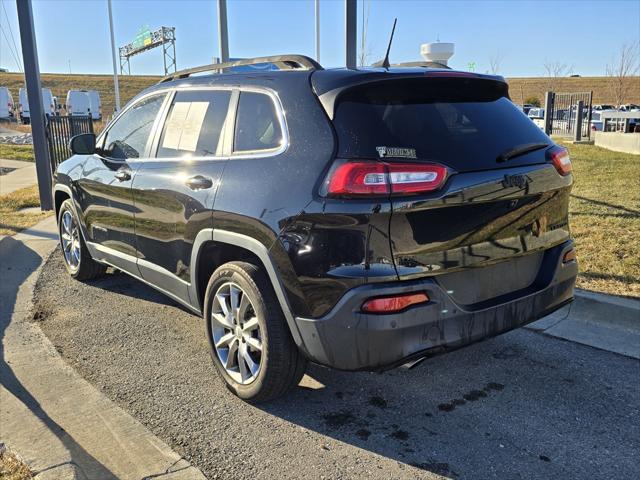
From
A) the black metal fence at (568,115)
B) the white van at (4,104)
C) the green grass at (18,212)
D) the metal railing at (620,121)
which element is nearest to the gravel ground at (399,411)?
the green grass at (18,212)

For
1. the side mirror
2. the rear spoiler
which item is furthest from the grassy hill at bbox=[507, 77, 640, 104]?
the rear spoiler

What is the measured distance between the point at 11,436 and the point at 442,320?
221 cm

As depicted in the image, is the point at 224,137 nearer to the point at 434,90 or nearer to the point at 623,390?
the point at 434,90

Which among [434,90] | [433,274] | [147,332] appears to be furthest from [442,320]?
[147,332]

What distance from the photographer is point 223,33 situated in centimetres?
963

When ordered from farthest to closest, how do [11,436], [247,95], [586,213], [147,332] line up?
[586,213], [147,332], [247,95], [11,436]

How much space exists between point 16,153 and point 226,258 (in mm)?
18905

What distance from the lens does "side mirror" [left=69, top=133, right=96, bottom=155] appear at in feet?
16.4

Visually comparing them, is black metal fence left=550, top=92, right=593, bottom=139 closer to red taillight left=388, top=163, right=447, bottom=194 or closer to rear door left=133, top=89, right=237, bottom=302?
rear door left=133, top=89, right=237, bottom=302

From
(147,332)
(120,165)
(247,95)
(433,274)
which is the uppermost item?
(247,95)

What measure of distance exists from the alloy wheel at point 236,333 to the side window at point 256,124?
2.59 feet

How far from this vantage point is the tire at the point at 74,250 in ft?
18.2

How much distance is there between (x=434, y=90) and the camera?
3098mm

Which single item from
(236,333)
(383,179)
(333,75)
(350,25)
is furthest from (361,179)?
(350,25)
